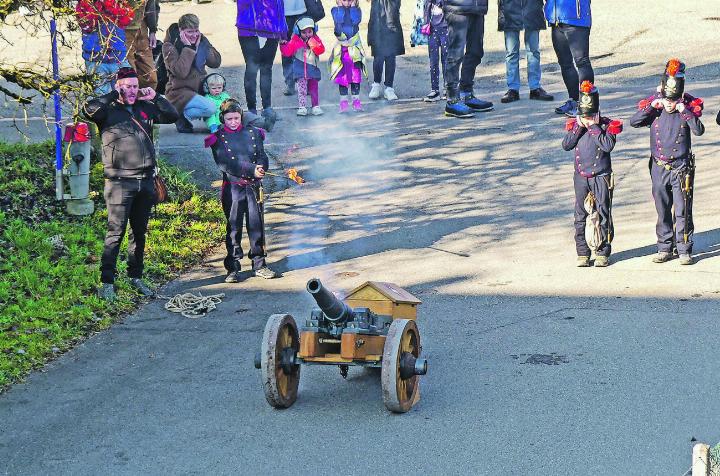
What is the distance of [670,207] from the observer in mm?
11453

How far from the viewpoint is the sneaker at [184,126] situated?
16062mm

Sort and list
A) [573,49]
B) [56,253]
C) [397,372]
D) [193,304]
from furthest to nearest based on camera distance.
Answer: [573,49]
[56,253]
[193,304]
[397,372]

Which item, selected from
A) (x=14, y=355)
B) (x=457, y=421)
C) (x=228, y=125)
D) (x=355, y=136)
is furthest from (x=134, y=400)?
(x=355, y=136)

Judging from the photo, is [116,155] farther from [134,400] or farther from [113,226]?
[134,400]

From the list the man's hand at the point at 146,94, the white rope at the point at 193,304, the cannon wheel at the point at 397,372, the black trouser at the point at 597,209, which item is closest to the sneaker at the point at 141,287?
the white rope at the point at 193,304

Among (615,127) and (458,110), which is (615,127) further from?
(458,110)

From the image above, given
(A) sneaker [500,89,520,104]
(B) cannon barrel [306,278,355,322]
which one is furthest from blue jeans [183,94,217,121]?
(B) cannon barrel [306,278,355,322]

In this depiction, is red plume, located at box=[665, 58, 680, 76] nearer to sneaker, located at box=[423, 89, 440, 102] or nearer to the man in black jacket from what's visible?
the man in black jacket

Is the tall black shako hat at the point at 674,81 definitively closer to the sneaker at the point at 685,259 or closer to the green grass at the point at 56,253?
the sneaker at the point at 685,259

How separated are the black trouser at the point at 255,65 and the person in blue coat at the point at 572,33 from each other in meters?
3.78

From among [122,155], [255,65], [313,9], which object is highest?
[313,9]

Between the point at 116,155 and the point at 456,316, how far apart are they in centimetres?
346

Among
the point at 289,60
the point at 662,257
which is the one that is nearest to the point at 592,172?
the point at 662,257

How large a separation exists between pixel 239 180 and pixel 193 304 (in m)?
1.38
